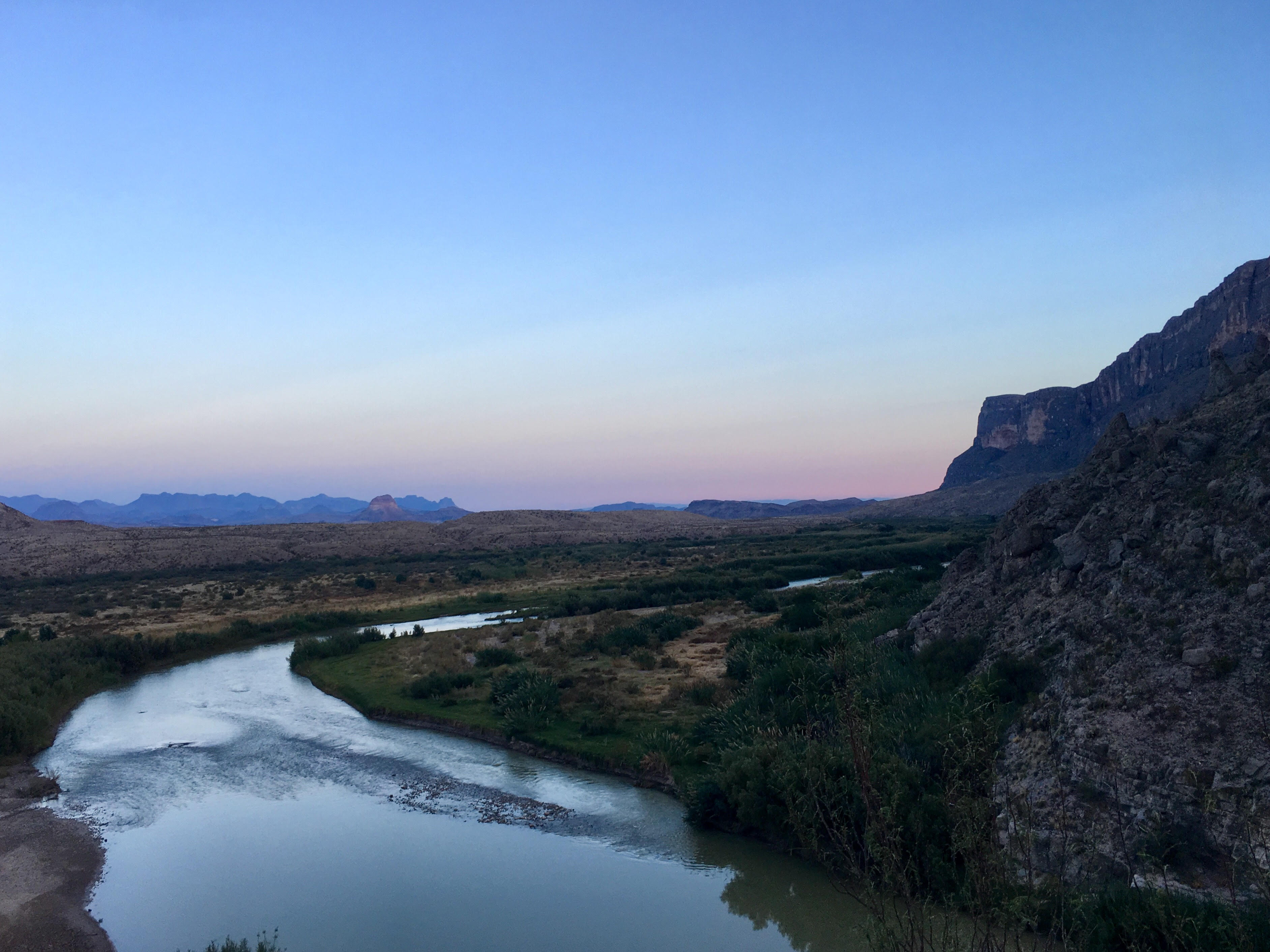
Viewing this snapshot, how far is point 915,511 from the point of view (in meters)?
170

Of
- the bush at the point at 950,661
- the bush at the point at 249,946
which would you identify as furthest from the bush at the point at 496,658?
the bush at the point at 249,946

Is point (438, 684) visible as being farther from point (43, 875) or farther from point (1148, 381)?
point (1148, 381)

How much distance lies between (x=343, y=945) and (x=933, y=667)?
11414mm

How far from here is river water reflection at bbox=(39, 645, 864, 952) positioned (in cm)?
1189

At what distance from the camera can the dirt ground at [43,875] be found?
39.0 feet

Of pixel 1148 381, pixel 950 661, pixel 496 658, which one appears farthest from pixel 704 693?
pixel 1148 381

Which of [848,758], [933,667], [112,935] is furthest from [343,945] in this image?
[933,667]

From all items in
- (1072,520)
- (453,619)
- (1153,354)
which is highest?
(1153,354)

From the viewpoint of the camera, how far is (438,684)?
26359 mm

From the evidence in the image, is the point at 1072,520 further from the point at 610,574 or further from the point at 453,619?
the point at 610,574

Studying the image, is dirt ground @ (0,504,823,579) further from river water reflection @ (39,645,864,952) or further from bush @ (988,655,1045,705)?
bush @ (988,655,1045,705)

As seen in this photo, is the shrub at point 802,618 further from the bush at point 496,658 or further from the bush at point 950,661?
the bush at point 950,661

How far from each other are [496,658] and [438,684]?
380cm

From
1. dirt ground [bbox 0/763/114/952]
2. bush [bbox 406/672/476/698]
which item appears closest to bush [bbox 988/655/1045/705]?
dirt ground [bbox 0/763/114/952]
